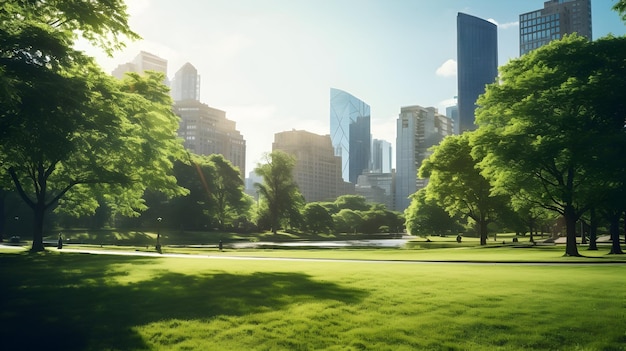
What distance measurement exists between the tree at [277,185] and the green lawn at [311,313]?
86.0 m

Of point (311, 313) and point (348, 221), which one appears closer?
point (311, 313)

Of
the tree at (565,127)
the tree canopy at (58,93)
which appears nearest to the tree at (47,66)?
the tree canopy at (58,93)

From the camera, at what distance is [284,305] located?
13.5 m

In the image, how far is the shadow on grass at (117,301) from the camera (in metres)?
11.1

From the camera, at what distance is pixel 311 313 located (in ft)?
41.3

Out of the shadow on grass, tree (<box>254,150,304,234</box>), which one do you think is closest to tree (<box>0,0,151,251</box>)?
the shadow on grass

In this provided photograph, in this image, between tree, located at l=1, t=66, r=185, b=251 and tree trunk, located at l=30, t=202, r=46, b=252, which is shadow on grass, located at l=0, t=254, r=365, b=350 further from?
tree trunk, located at l=30, t=202, r=46, b=252

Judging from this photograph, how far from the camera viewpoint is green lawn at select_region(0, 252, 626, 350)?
10.8 meters

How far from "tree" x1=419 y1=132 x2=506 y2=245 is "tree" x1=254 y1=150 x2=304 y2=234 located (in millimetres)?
46934

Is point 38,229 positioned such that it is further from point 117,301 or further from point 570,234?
point 570,234

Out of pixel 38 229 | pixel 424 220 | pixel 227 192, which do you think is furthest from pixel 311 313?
pixel 227 192

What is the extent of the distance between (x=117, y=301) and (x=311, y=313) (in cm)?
618

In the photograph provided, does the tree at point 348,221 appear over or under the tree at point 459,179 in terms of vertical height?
under

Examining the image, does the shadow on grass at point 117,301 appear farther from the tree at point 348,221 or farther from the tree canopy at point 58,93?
the tree at point 348,221
